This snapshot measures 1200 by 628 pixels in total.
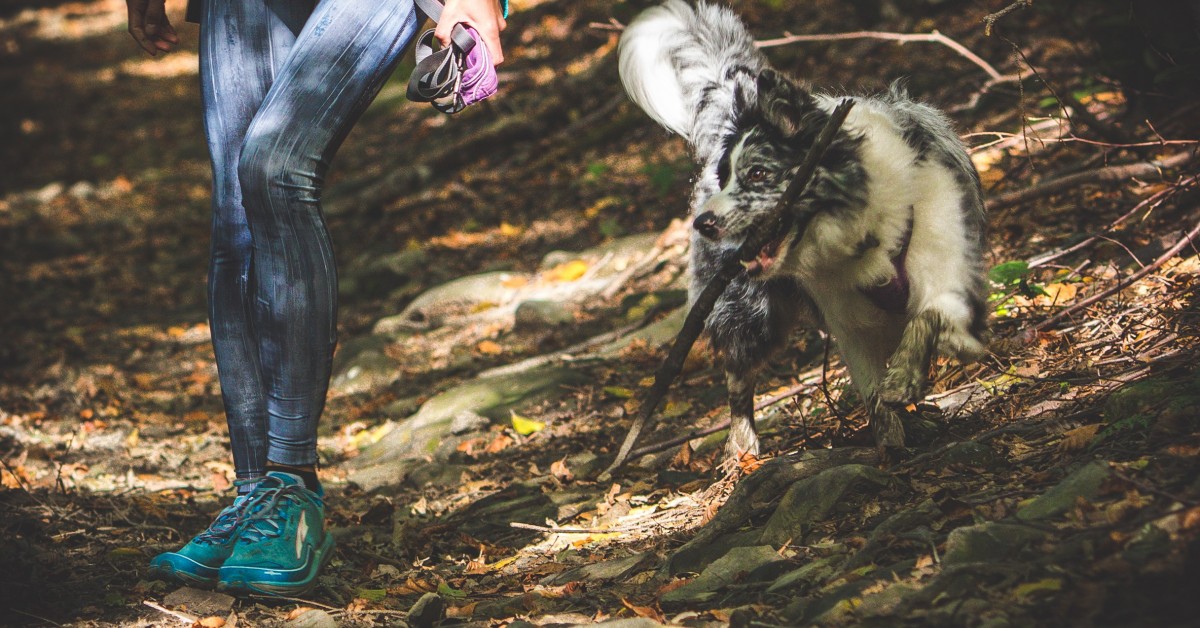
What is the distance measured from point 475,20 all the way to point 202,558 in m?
1.75

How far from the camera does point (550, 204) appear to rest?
29.1 ft

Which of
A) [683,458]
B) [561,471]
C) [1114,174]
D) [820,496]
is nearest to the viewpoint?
[820,496]

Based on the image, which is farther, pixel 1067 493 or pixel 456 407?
pixel 456 407

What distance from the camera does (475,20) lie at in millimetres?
2760

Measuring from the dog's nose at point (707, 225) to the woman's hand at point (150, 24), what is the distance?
68.5 inches

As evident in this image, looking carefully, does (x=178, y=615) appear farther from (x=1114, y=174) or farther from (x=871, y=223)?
(x=1114, y=174)

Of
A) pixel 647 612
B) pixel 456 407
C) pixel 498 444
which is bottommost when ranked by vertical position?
pixel 456 407

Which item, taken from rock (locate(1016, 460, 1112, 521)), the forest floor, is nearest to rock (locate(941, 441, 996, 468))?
the forest floor

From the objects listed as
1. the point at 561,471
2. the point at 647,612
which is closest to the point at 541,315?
the point at 561,471

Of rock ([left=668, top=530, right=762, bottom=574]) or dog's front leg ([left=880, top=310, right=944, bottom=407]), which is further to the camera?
dog's front leg ([left=880, top=310, right=944, bottom=407])

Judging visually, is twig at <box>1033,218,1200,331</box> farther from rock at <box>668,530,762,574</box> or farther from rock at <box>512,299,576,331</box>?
rock at <box>512,299,576,331</box>

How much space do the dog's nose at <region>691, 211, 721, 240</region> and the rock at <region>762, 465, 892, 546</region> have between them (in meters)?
0.90

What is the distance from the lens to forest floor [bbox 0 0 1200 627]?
7.48 feet

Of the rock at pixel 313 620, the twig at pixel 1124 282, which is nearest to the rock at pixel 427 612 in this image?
the rock at pixel 313 620
